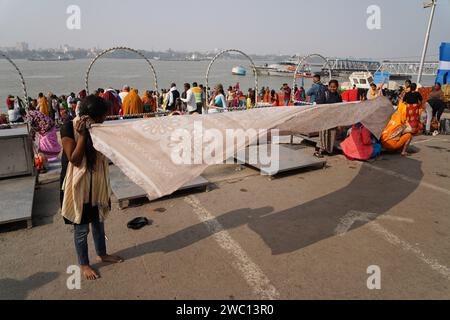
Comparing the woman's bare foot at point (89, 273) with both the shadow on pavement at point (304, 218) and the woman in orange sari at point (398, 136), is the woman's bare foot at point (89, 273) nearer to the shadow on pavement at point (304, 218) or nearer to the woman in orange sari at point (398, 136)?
the shadow on pavement at point (304, 218)

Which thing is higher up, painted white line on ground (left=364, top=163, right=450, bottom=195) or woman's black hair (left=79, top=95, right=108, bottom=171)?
woman's black hair (left=79, top=95, right=108, bottom=171)

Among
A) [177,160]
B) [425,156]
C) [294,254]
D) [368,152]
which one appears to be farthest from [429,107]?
[177,160]

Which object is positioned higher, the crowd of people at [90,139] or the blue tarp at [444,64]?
the blue tarp at [444,64]

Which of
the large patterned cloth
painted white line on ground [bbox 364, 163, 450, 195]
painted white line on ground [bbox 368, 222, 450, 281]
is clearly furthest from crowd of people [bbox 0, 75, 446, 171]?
painted white line on ground [bbox 368, 222, 450, 281]

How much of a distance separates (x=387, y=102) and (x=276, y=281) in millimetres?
4149

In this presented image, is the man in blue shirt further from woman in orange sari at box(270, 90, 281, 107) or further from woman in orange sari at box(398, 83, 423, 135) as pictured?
woman in orange sari at box(270, 90, 281, 107)

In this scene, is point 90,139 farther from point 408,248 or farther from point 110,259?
point 408,248

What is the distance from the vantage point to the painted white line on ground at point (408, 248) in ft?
12.8

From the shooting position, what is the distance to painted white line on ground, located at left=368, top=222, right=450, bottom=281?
3.89 m

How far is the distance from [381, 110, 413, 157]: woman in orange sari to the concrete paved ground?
2.50 metres

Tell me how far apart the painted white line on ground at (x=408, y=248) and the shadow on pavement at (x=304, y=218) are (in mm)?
291

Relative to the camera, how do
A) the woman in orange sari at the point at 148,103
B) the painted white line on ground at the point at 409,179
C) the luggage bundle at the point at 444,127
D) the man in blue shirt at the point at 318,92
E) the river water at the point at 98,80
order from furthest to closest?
1. the river water at the point at 98,80
2. the woman in orange sari at the point at 148,103
3. the luggage bundle at the point at 444,127
4. the man in blue shirt at the point at 318,92
5. the painted white line on ground at the point at 409,179

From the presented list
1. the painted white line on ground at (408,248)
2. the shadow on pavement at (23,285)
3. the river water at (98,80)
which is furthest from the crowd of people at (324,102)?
the river water at (98,80)
